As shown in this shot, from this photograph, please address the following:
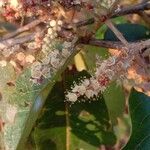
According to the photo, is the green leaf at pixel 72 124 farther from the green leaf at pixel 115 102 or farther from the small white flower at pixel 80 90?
the small white flower at pixel 80 90

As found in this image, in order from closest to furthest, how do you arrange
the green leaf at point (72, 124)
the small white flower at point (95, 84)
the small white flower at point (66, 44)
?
1. the small white flower at point (95, 84)
2. the small white flower at point (66, 44)
3. the green leaf at point (72, 124)

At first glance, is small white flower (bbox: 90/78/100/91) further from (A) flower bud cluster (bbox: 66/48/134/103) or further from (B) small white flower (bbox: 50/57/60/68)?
(B) small white flower (bbox: 50/57/60/68)

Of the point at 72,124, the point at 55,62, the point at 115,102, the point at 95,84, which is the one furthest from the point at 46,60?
the point at 115,102

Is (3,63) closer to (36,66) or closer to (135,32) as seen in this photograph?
(36,66)

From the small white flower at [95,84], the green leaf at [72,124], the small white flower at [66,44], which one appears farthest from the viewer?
the green leaf at [72,124]

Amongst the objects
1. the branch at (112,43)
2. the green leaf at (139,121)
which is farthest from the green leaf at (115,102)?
the branch at (112,43)

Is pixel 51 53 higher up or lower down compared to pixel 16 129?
higher up

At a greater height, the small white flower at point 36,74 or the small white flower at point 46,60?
the small white flower at point 46,60
